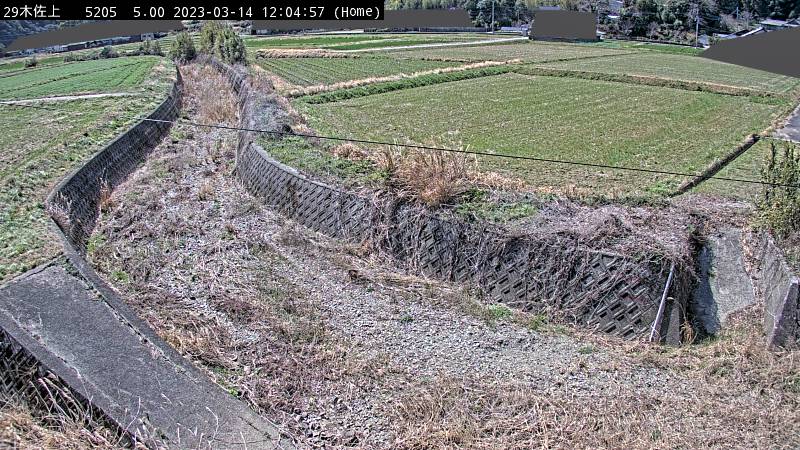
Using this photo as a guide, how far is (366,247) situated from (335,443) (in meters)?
3.40

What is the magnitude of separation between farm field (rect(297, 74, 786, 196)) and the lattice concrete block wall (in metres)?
3.84

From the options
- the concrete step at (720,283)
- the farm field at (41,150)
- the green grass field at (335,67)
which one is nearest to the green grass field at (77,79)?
the farm field at (41,150)

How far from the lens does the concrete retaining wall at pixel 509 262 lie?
6.50 meters

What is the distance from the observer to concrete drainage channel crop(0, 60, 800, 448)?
5.04m

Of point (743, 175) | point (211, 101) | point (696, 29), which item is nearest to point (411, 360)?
point (743, 175)

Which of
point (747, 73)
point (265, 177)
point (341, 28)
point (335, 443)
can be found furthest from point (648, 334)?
point (341, 28)

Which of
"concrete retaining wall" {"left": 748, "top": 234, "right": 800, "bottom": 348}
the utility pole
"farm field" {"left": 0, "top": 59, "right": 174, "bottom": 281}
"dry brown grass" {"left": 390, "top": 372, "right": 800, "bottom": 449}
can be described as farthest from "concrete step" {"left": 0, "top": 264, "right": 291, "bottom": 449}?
the utility pole

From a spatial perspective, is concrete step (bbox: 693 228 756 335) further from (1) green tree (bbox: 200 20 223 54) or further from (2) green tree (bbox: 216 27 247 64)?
(1) green tree (bbox: 200 20 223 54)

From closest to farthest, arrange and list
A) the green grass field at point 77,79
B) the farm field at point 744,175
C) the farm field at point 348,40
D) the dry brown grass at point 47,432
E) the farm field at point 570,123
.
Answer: the dry brown grass at point 47,432, the farm field at point 744,175, the farm field at point 570,123, the green grass field at point 77,79, the farm field at point 348,40

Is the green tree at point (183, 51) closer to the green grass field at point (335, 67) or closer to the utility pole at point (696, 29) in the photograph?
the green grass field at point (335, 67)

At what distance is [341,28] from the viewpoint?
5775 centimetres

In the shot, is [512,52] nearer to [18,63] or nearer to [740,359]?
[18,63]

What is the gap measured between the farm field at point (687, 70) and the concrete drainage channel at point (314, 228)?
22.0 meters

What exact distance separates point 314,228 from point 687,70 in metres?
27.9
